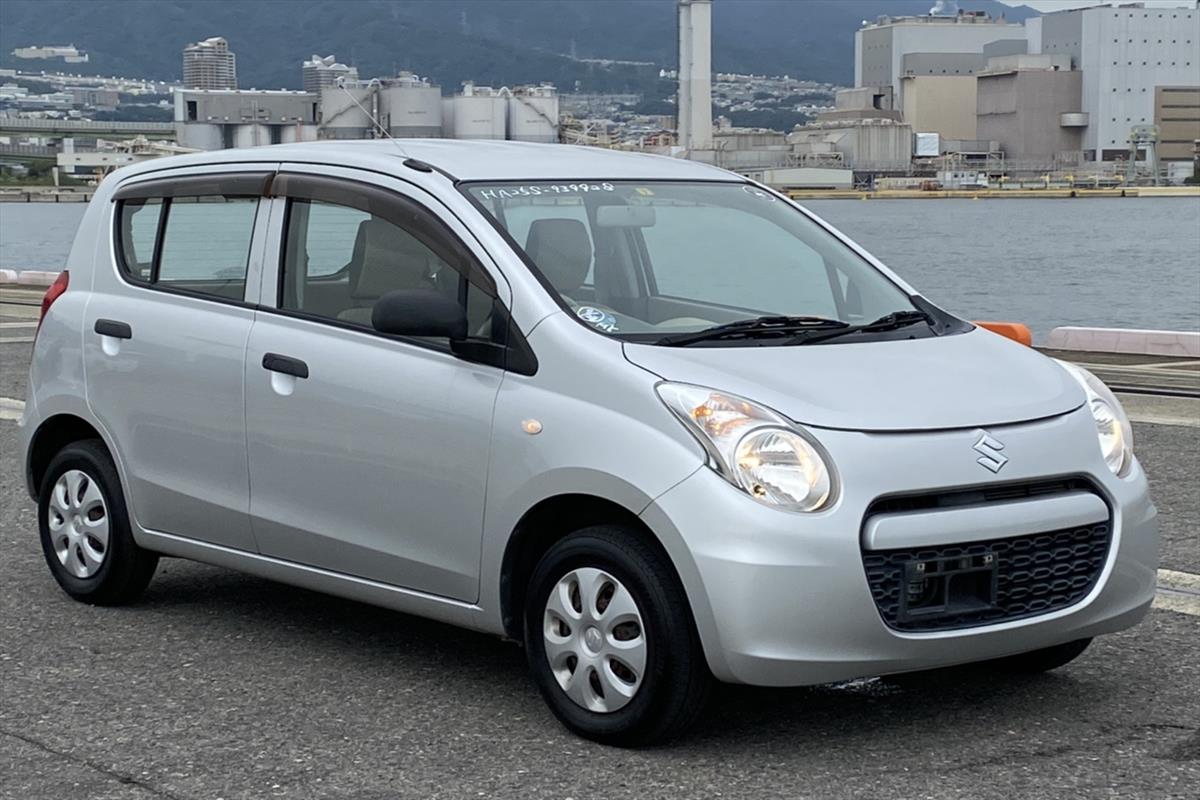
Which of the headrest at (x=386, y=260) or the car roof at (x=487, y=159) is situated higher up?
the car roof at (x=487, y=159)

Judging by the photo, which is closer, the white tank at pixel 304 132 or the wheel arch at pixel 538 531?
the wheel arch at pixel 538 531

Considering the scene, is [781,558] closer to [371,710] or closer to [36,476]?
[371,710]

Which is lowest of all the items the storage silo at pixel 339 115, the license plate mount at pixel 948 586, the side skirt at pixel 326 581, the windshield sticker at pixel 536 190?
the side skirt at pixel 326 581

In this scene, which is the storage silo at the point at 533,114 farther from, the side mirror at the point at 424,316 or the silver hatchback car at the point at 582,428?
the side mirror at the point at 424,316

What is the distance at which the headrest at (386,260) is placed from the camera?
5176 millimetres

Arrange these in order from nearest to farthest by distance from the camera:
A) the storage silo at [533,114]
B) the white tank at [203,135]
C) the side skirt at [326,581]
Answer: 1. the side skirt at [326,581]
2. the storage silo at [533,114]
3. the white tank at [203,135]

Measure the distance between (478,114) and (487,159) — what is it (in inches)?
3337

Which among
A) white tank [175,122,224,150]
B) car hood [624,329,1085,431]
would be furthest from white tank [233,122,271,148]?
car hood [624,329,1085,431]

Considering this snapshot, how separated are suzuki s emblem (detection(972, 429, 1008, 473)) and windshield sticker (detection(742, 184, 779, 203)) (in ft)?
5.25

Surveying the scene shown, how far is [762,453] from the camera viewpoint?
426 centimetres

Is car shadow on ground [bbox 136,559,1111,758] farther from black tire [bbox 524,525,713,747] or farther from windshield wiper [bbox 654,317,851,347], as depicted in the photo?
windshield wiper [bbox 654,317,851,347]

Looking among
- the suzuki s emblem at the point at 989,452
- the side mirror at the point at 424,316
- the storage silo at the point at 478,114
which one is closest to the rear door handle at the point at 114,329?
the side mirror at the point at 424,316

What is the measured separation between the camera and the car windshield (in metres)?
4.93

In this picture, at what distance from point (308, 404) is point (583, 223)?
3.15ft
